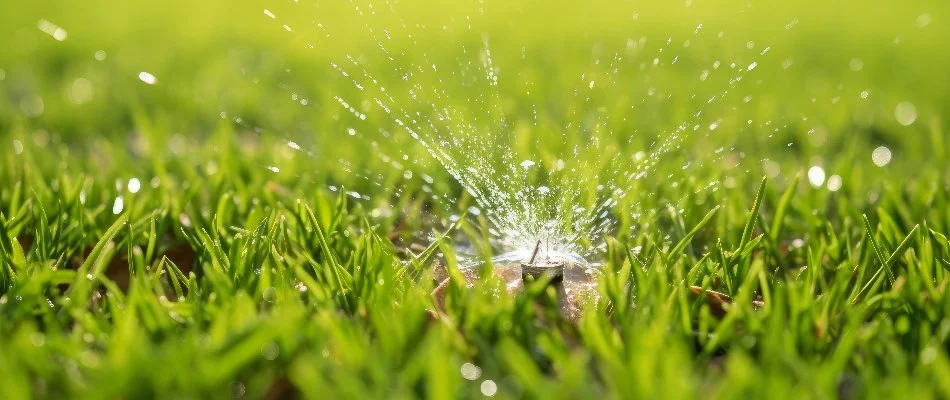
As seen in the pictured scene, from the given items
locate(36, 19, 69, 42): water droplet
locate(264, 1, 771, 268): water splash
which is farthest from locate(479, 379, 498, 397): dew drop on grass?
locate(36, 19, 69, 42): water droplet

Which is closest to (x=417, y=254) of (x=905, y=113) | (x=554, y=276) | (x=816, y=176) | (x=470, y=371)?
(x=554, y=276)

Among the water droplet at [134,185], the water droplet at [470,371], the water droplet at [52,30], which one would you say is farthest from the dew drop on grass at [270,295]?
the water droplet at [52,30]

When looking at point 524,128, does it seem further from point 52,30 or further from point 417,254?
point 52,30

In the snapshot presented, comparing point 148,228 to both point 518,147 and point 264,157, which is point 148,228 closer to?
point 264,157

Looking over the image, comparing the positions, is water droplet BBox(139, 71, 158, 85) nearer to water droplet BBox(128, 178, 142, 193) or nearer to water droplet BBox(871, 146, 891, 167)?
water droplet BBox(128, 178, 142, 193)

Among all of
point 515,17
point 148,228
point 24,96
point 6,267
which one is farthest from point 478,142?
point 515,17

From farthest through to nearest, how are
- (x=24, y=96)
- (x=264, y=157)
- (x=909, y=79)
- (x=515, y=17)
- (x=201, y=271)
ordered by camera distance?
(x=515, y=17), (x=909, y=79), (x=24, y=96), (x=264, y=157), (x=201, y=271)

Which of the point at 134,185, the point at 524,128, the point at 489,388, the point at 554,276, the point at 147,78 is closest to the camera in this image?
the point at 489,388

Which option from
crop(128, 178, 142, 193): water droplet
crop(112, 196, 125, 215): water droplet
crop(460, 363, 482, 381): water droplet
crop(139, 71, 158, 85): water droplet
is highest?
crop(460, 363, 482, 381): water droplet

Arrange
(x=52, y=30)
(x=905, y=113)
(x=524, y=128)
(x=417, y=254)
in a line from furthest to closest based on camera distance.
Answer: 1. (x=52, y=30)
2. (x=905, y=113)
3. (x=524, y=128)
4. (x=417, y=254)
